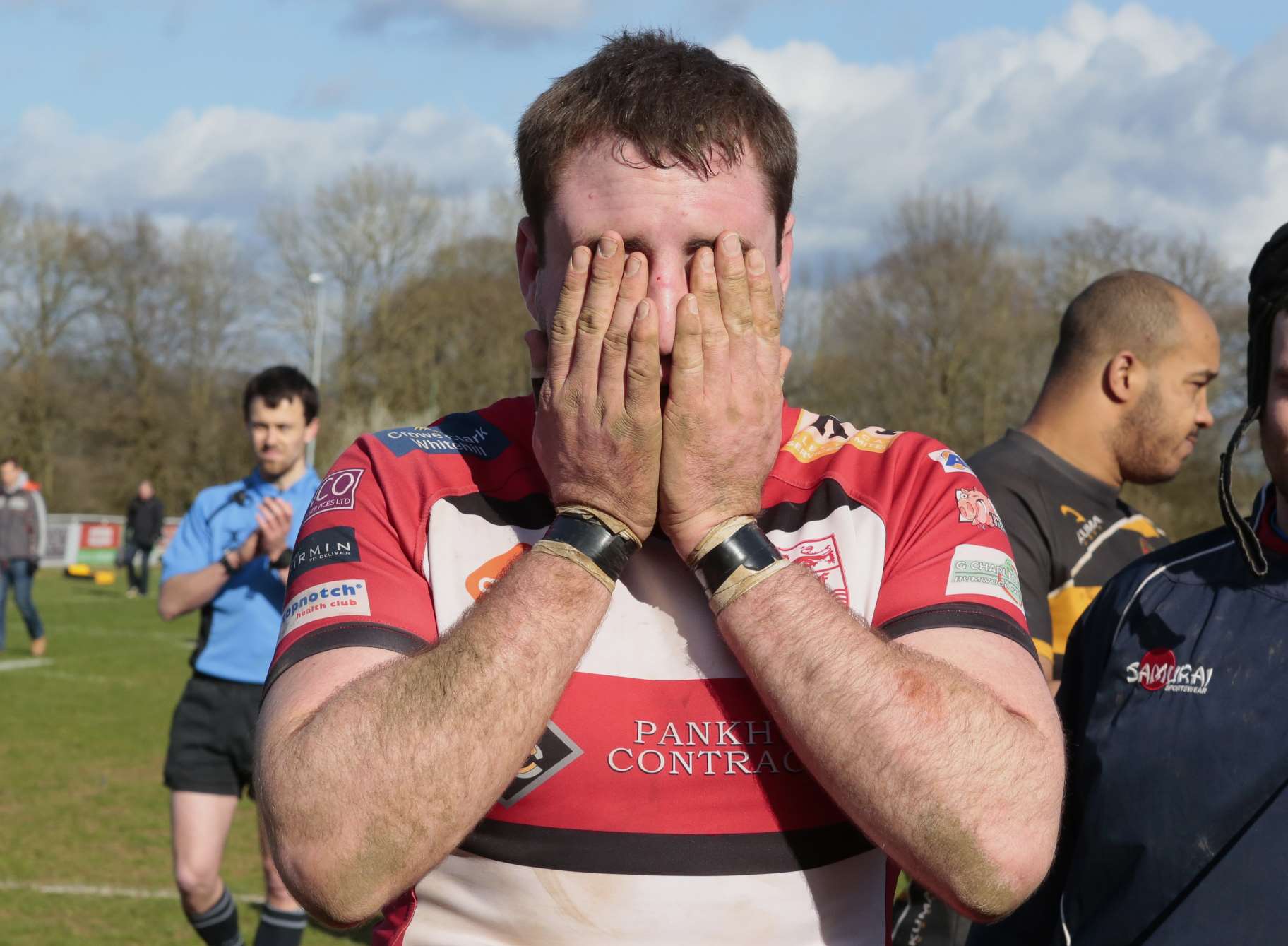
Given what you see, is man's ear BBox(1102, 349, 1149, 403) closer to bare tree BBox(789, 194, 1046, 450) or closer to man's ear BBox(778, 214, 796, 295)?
man's ear BBox(778, 214, 796, 295)

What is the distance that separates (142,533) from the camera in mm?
28359

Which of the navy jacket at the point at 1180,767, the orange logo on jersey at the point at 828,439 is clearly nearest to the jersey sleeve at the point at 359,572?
the orange logo on jersey at the point at 828,439

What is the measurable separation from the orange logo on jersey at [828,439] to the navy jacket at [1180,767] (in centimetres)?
84

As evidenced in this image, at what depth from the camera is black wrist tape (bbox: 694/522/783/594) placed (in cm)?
185

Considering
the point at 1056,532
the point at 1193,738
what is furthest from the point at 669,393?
the point at 1056,532

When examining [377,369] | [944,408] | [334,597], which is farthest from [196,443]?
[334,597]

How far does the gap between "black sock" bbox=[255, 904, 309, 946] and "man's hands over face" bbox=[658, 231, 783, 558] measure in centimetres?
481

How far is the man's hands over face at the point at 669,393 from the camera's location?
1849 mm

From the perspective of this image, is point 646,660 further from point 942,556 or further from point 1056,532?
point 1056,532

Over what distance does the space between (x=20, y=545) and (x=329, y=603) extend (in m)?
17.8

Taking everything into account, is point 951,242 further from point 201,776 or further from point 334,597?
point 334,597

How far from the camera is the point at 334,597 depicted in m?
1.91

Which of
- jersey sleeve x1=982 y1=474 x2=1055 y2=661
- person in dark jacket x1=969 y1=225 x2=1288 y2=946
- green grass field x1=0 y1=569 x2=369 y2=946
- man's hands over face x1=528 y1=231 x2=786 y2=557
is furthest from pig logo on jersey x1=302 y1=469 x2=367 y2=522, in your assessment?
green grass field x1=0 y1=569 x2=369 y2=946

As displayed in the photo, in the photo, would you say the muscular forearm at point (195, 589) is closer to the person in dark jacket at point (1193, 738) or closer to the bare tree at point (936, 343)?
the person in dark jacket at point (1193, 738)
